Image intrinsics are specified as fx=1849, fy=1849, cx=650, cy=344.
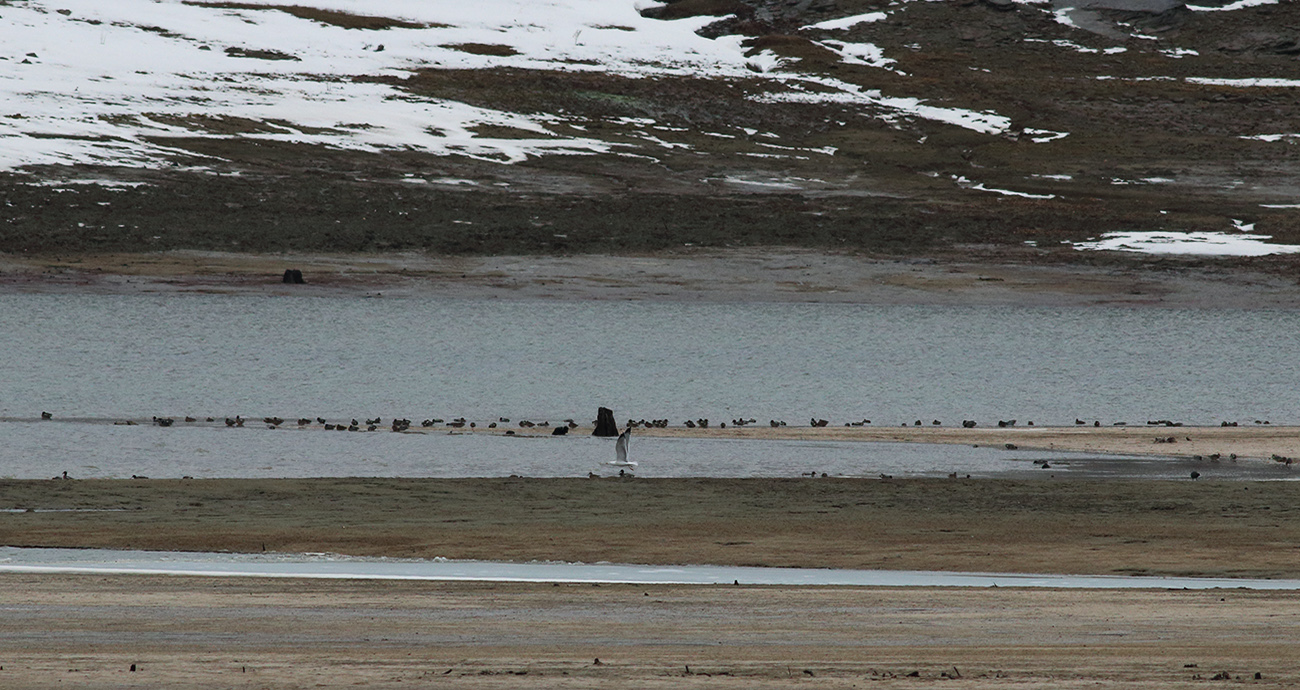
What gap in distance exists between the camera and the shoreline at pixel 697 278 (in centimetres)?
4988

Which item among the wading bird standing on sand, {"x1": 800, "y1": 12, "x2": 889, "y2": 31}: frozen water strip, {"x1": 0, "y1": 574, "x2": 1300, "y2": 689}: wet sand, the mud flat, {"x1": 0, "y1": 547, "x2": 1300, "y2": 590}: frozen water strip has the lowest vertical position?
{"x1": 800, "y1": 12, "x2": 889, "y2": 31}: frozen water strip

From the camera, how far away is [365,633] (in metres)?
10.9

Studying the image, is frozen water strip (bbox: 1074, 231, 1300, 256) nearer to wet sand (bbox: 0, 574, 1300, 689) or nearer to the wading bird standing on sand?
the wading bird standing on sand

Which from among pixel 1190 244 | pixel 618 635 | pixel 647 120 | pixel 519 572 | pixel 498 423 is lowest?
pixel 647 120

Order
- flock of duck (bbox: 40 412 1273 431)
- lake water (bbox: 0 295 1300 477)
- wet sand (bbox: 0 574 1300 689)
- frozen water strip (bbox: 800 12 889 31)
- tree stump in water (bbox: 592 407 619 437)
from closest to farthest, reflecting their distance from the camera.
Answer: wet sand (bbox: 0 574 1300 689) → lake water (bbox: 0 295 1300 477) → tree stump in water (bbox: 592 407 619 437) → flock of duck (bbox: 40 412 1273 431) → frozen water strip (bbox: 800 12 889 31)

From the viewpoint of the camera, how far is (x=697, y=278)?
176 ft

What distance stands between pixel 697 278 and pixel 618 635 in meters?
42.9

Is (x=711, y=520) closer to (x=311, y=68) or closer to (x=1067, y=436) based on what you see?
(x=1067, y=436)

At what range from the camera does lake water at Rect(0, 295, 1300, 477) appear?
76.7ft

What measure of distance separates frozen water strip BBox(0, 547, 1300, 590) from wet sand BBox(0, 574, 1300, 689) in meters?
0.54

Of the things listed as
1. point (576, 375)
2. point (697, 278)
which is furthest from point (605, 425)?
point (697, 278)

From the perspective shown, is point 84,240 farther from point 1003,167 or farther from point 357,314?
point 1003,167

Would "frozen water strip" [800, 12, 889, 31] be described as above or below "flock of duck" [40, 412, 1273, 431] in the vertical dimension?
below

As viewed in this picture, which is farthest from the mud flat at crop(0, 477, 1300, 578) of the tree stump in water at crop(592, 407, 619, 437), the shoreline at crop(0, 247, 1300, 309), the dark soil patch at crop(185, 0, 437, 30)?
the dark soil patch at crop(185, 0, 437, 30)
